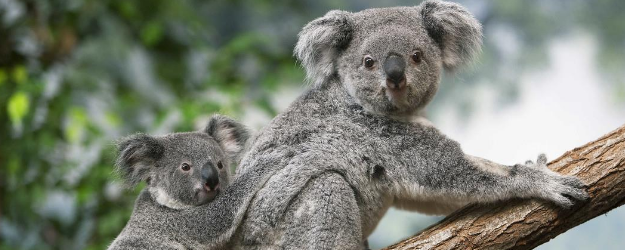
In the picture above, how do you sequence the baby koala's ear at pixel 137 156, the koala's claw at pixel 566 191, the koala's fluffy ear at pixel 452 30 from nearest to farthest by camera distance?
the koala's claw at pixel 566 191, the koala's fluffy ear at pixel 452 30, the baby koala's ear at pixel 137 156

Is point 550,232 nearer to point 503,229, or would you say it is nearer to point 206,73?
point 503,229

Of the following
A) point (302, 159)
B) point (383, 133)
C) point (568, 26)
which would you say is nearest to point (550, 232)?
point (383, 133)

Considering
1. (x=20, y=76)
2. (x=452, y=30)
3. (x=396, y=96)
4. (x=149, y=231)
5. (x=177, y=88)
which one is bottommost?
(x=149, y=231)

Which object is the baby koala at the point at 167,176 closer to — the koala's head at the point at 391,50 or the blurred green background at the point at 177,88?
the koala's head at the point at 391,50

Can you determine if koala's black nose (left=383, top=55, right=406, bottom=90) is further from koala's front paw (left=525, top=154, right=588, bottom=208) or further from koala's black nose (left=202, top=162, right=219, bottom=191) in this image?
koala's black nose (left=202, top=162, right=219, bottom=191)

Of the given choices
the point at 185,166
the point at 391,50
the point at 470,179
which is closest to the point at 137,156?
the point at 185,166

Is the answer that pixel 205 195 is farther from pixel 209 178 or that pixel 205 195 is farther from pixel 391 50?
pixel 391 50

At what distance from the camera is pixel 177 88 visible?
7.26m

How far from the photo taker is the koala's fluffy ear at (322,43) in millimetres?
3488

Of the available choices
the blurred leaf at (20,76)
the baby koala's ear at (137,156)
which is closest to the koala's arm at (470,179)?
the baby koala's ear at (137,156)

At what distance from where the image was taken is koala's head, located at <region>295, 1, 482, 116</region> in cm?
326

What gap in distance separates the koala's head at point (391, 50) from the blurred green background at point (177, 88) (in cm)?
218

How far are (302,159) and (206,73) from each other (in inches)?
170

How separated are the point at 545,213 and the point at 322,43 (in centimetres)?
149
